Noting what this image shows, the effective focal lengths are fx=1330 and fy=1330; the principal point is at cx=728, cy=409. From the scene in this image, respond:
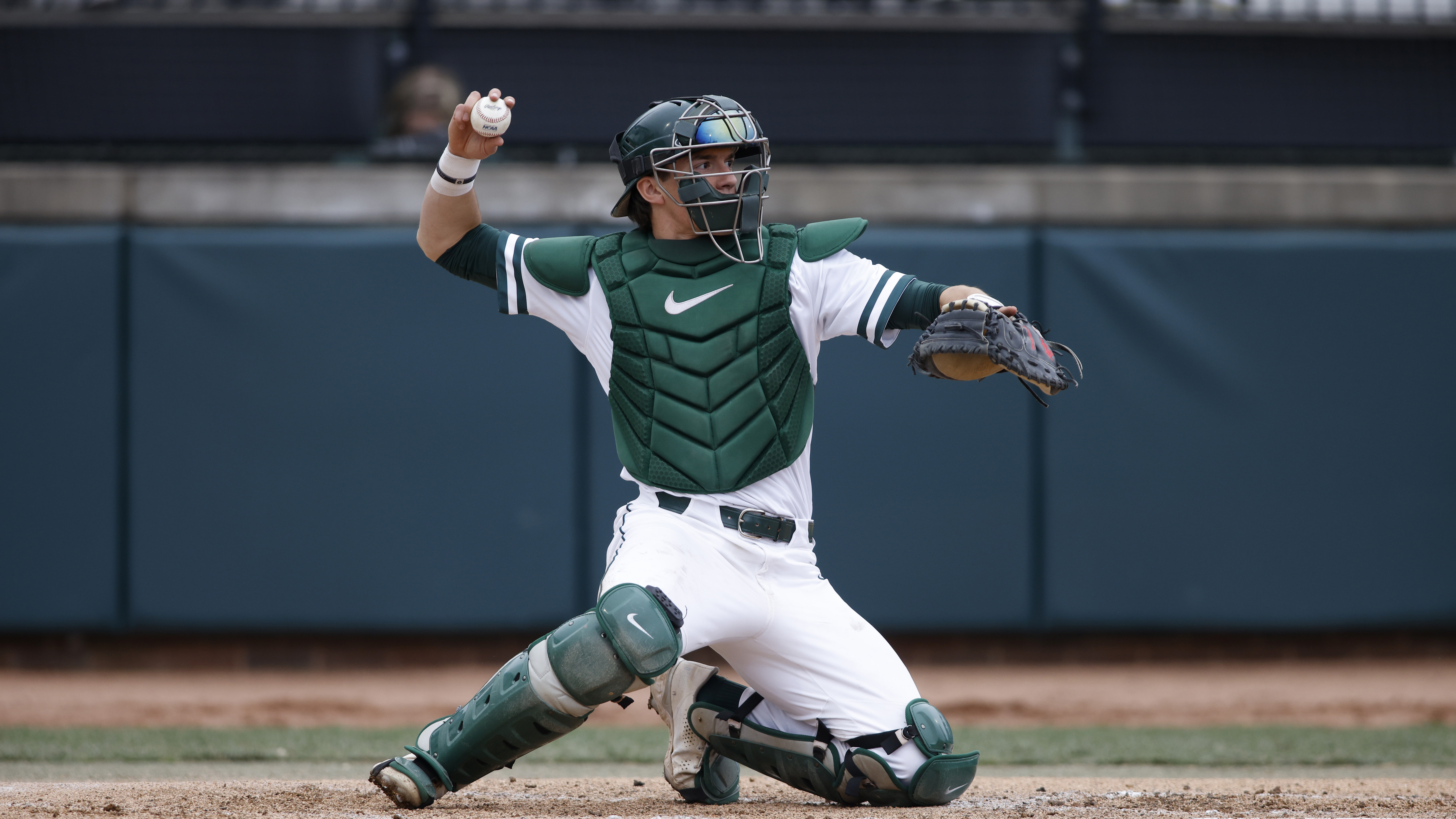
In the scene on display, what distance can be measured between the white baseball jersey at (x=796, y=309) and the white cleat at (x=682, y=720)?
43 centimetres

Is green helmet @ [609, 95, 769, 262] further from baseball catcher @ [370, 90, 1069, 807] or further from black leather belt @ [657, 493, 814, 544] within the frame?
black leather belt @ [657, 493, 814, 544]

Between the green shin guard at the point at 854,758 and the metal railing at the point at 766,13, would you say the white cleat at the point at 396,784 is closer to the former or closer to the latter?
the green shin guard at the point at 854,758

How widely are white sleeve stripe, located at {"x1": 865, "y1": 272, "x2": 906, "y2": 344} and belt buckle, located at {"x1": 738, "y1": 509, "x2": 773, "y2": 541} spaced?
45 cm

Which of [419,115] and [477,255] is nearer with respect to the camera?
[477,255]

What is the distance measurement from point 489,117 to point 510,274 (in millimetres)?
380

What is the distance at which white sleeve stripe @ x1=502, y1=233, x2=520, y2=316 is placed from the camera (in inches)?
120

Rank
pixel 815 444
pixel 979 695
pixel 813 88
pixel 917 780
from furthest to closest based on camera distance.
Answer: pixel 813 88
pixel 815 444
pixel 979 695
pixel 917 780

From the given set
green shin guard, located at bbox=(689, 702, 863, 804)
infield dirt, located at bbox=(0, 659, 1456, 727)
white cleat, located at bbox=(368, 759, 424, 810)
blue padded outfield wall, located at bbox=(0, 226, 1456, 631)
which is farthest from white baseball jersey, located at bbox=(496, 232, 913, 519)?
blue padded outfield wall, located at bbox=(0, 226, 1456, 631)

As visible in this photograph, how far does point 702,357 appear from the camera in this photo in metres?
2.93

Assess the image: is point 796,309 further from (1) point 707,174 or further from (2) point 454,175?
(2) point 454,175

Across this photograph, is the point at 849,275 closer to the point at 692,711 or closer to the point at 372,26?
the point at 692,711

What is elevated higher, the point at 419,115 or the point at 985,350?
the point at 419,115

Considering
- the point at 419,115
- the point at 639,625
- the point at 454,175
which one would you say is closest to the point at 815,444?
the point at 419,115

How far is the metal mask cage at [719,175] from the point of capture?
2939 millimetres
